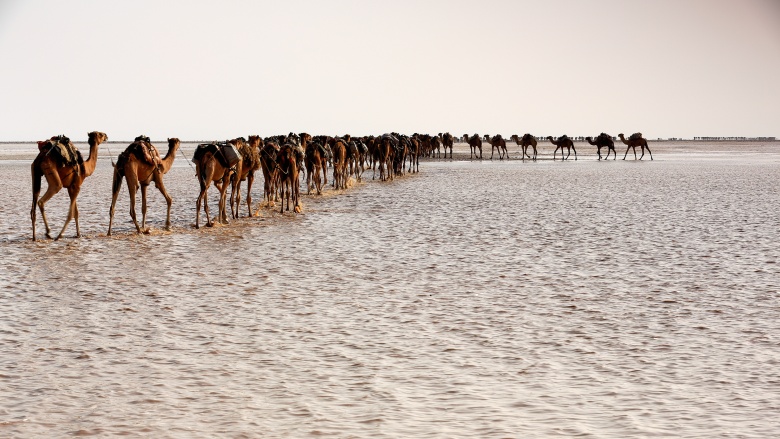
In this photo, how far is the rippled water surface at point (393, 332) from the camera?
19.1 ft

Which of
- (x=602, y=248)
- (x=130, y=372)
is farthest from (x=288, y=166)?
(x=130, y=372)

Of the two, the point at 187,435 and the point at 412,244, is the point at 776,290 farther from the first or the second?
the point at 187,435

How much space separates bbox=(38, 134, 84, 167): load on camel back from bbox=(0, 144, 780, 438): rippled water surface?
1.35 m

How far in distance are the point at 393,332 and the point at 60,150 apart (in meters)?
8.67

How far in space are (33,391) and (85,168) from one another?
9.70 meters

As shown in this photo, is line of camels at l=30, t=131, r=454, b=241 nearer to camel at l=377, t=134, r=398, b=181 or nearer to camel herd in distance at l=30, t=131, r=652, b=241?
camel herd in distance at l=30, t=131, r=652, b=241

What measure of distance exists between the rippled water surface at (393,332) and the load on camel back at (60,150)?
1.35 meters

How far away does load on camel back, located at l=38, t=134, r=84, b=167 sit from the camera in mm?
14859

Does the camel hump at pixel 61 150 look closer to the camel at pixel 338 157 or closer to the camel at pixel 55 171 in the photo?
the camel at pixel 55 171

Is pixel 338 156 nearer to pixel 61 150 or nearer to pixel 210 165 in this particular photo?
pixel 210 165

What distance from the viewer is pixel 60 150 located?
48.8 ft

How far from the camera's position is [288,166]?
20.6 m

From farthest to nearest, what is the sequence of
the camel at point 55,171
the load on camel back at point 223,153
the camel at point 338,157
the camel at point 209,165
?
the camel at point 338,157
the load on camel back at point 223,153
the camel at point 209,165
the camel at point 55,171

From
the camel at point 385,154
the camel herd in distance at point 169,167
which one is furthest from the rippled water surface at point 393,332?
the camel at point 385,154
